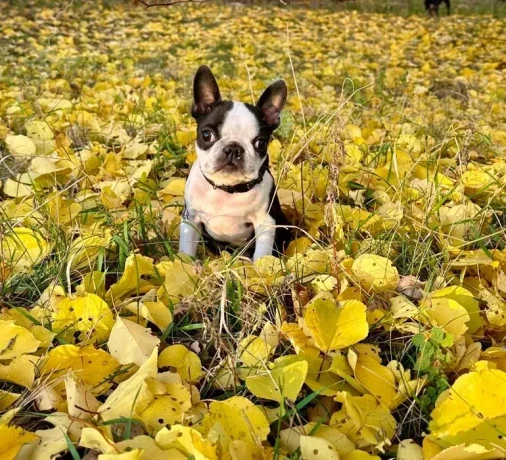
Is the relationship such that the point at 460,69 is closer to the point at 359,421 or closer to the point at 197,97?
the point at 197,97

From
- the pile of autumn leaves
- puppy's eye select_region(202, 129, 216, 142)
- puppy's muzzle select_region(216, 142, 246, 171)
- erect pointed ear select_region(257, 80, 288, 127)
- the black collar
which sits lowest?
the pile of autumn leaves

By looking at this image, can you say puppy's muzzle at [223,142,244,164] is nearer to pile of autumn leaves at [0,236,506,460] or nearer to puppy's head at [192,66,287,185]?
puppy's head at [192,66,287,185]

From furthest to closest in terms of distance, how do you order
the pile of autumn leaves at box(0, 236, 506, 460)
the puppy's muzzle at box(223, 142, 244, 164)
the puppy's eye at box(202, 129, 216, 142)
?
the puppy's eye at box(202, 129, 216, 142) → the puppy's muzzle at box(223, 142, 244, 164) → the pile of autumn leaves at box(0, 236, 506, 460)

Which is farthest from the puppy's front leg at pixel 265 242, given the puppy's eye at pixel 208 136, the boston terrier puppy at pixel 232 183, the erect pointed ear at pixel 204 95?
the erect pointed ear at pixel 204 95

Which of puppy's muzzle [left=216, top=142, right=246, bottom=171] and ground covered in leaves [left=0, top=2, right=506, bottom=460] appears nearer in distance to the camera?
ground covered in leaves [left=0, top=2, right=506, bottom=460]

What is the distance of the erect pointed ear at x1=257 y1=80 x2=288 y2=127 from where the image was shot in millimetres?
2094

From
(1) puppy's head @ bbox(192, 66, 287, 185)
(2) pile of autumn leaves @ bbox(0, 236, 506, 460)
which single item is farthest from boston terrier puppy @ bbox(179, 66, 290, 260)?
(2) pile of autumn leaves @ bbox(0, 236, 506, 460)

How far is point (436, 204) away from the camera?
1.96 meters

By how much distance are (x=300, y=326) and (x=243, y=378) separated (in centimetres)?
17

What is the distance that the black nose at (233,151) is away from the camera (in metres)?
1.88

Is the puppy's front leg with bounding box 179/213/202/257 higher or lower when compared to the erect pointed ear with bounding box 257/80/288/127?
lower

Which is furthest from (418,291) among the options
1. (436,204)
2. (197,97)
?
(197,97)

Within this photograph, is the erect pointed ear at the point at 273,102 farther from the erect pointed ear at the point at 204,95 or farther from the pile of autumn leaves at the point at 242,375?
the pile of autumn leaves at the point at 242,375

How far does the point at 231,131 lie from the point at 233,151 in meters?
0.12
